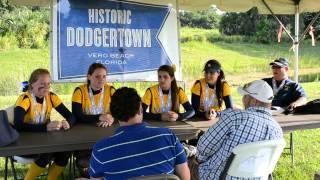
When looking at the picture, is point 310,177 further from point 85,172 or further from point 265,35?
point 265,35

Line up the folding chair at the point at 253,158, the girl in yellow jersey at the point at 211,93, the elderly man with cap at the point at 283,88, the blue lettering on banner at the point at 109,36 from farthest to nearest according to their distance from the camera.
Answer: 1. the blue lettering on banner at the point at 109,36
2. the elderly man with cap at the point at 283,88
3. the girl in yellow jersey at the point at 211,93
4. the folding chair at the point at 253,158

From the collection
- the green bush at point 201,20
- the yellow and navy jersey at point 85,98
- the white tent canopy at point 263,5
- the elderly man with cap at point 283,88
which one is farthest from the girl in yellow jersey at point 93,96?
the green bush at point 201,20

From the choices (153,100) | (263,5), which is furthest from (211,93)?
(263,5)

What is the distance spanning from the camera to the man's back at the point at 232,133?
8.26ft

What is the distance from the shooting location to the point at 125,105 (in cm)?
220

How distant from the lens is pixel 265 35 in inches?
882

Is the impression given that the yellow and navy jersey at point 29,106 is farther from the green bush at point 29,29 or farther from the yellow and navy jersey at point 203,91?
the green bush at point 29,29

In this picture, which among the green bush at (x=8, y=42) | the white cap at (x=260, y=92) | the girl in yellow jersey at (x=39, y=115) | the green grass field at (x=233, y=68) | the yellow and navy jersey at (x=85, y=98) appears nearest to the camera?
the white cap at (x=260, y=92)

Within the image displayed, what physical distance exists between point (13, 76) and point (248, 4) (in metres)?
8.03

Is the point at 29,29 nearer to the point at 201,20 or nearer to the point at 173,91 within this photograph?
the point at 201,20

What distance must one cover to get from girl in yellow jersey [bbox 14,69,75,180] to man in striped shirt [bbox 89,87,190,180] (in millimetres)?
1386

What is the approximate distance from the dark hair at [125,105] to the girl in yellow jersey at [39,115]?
1390mm

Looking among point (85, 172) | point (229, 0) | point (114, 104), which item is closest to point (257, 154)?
point (114, 104)

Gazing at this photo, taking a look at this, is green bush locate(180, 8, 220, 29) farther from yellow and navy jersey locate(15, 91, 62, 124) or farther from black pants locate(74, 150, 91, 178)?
black pants locate(74, 150, 91, 178)
